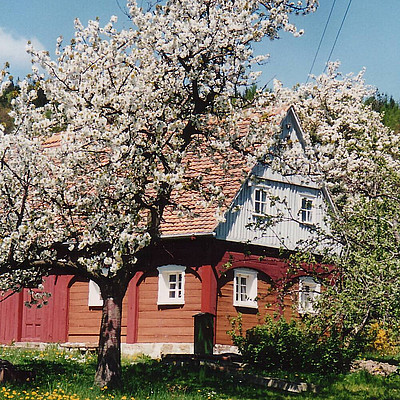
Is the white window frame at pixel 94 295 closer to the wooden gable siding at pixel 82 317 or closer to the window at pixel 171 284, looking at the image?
the wooden gable siding at pixel 82 317

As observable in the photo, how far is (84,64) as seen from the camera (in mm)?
14328

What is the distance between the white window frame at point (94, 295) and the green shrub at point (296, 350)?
25.3 feet

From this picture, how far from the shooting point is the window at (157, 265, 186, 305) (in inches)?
967

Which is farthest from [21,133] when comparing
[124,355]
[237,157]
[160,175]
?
[124,355]

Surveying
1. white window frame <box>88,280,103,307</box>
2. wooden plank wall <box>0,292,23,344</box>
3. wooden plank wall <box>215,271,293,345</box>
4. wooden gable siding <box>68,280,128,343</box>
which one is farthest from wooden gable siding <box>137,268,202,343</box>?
wooden plank wall <box>0,292,23,344</box>

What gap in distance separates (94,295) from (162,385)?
11.3m

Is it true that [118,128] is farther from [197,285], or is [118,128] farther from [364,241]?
[197,285]

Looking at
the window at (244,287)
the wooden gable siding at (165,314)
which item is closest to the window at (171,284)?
the wooden gable siding at (165,314)

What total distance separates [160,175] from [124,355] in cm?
1255

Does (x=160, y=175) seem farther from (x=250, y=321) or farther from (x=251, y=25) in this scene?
(x=250, y=321)

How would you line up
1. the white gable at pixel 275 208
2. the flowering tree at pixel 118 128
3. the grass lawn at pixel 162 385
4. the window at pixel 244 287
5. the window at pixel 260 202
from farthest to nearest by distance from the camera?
the window at pixel 260 202
the window at pixel 244 287
the white gable at pixel 275 208
the grass lawn at pixel 162 385
the flowering tree at pixel 118 128

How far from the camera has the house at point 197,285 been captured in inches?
944

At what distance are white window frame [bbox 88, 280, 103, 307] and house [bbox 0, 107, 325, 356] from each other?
39 mm

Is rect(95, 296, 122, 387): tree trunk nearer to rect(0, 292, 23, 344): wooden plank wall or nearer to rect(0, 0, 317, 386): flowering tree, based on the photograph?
rect(0, 0, 317, 386): flowering tree
